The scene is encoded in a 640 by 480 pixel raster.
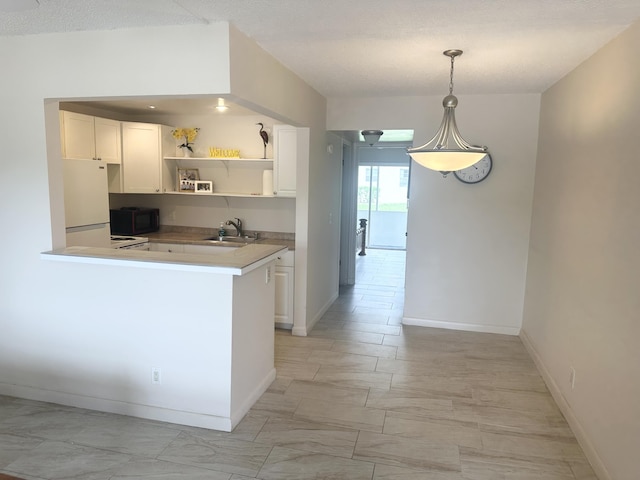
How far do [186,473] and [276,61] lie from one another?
8.74 feet

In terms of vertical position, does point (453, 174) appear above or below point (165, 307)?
above

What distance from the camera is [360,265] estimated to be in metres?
8.07

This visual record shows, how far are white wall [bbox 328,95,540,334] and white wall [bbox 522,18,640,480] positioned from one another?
533 mm

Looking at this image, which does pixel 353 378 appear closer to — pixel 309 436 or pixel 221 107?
pixel 309 436

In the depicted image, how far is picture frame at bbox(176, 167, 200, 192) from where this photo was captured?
5133 mm

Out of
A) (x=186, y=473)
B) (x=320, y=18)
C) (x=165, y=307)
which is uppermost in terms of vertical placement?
(x=320, y=18)

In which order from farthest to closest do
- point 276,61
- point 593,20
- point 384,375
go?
point 384,375 < point 276,61 < point 593,20

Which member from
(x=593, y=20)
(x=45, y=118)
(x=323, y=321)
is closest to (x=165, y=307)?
(x=45, y=118)

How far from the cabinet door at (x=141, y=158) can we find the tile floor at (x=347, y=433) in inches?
100

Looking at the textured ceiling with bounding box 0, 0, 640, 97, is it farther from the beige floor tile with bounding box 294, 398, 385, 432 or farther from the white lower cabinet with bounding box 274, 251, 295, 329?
the beige floor tile with bounding box 294, 398, 385, 432

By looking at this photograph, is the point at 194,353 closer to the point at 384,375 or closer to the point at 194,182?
the point at 384,375

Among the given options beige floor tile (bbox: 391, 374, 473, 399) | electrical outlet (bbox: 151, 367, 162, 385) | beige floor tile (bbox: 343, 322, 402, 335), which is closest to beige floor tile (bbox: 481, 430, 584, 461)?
beige floor tile (bbox: 391, 374, 473, 399)

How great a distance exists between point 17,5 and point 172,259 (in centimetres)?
151

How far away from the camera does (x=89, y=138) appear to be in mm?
4465
